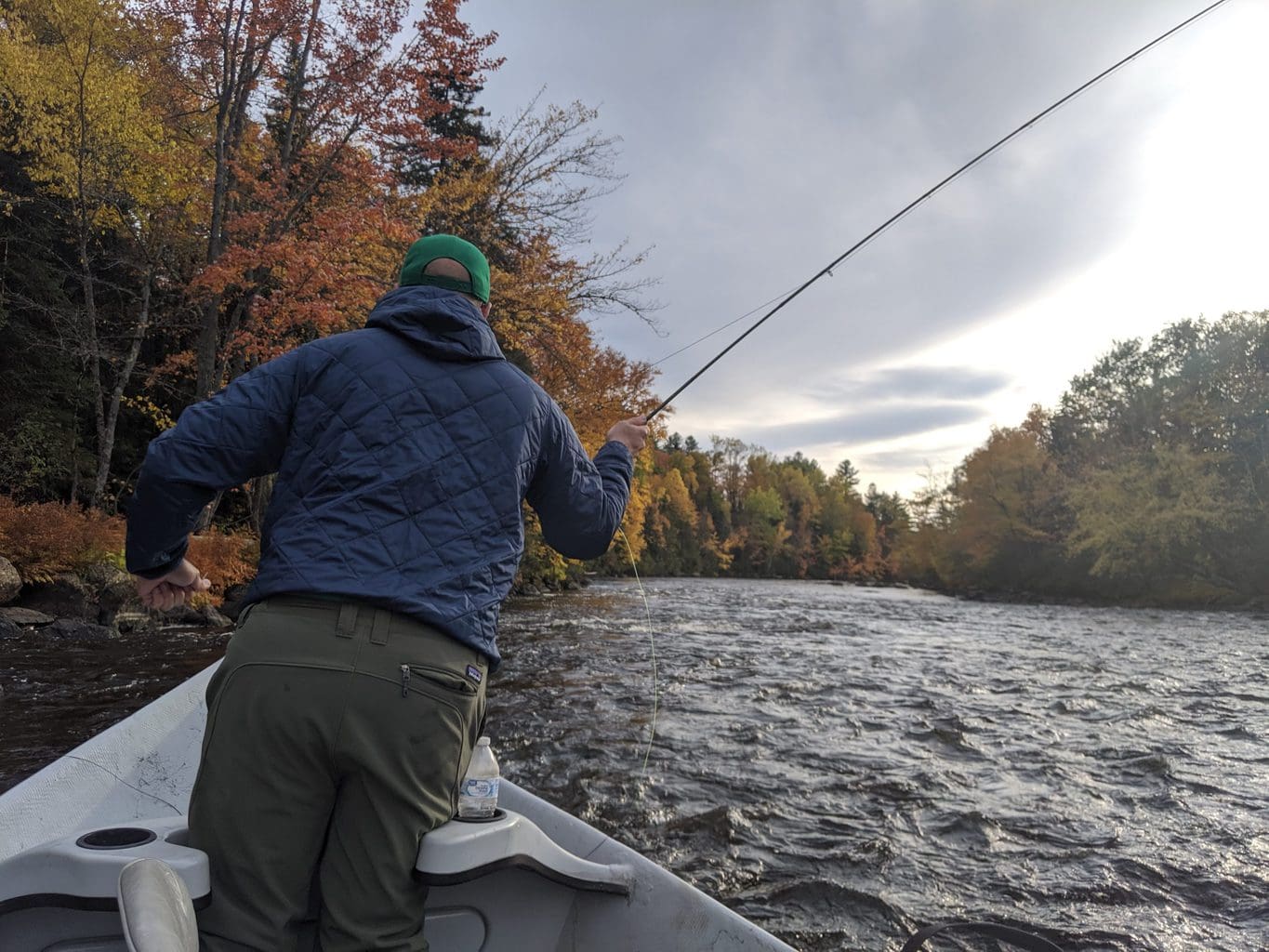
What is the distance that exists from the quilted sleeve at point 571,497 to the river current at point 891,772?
2.40 m

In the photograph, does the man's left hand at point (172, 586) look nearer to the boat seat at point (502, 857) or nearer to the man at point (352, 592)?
the man at point (352, 592)

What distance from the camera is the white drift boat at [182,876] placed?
5.53ft

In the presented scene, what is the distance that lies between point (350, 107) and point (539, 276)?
5952 mm

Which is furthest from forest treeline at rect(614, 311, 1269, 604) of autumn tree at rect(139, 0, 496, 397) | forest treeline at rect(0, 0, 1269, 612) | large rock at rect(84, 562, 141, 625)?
large rock at rect(84, 562, 141, 625)

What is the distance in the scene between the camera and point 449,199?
16734mm

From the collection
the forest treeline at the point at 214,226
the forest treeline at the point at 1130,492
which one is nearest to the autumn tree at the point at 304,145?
the forest treeline at the point at 214,226

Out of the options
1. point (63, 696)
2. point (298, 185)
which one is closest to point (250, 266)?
point (298, 185)

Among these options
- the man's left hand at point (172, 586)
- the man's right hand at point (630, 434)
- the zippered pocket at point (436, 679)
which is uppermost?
the man's right hand at point (630, 434)

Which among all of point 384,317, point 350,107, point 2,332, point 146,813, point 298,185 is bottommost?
point 146,813

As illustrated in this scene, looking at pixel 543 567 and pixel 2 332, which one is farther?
pixel 543 567

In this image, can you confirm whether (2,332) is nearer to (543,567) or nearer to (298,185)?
(298,185)

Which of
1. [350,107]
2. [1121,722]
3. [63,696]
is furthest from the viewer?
[350,107]

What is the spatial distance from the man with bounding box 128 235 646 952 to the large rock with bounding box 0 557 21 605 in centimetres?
1197

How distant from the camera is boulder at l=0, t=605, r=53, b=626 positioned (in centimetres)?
1091
